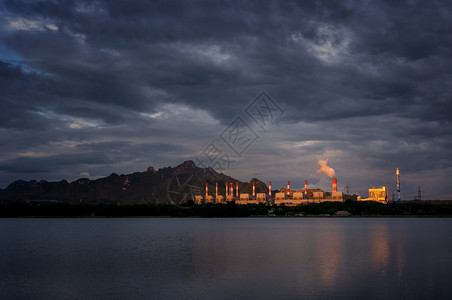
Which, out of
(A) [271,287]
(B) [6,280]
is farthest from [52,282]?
(A) [271,287]

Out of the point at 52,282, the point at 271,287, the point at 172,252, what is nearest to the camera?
the point at 271,287

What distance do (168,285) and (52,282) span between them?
8.55 m

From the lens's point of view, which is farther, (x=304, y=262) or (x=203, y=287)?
(x=304, y=262)

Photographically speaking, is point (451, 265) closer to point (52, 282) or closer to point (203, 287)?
point (203, 287)

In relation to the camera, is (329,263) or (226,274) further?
(329,263)

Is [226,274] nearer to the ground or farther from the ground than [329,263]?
farther from the ground

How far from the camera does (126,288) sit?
2894cm

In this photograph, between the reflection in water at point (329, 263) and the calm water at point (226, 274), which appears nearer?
the calm water at point (226, 274)

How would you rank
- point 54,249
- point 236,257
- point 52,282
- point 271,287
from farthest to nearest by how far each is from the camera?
point 54,249
point 236,257
point 52,282
point 271,287

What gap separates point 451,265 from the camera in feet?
129

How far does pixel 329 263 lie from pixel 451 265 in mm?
10682

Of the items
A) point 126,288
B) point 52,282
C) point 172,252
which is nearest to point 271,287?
point 126,288

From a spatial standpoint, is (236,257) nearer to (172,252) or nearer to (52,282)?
(172,252)

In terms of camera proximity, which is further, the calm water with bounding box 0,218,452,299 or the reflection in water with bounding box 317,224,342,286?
the reflection in water with bounding box 317,224,342,286
